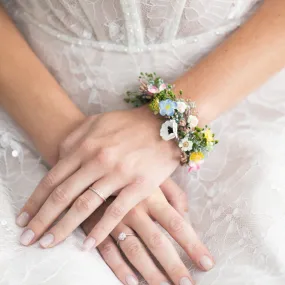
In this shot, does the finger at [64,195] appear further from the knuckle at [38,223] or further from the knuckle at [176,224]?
the knuckle at [176,224]

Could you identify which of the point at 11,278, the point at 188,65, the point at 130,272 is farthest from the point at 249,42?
the point at 11,278

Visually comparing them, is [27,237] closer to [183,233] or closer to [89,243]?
[89,243]

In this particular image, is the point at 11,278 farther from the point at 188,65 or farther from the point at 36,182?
the point at 188,65

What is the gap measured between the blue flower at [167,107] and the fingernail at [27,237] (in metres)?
0.32

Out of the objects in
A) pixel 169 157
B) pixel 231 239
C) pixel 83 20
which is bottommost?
pixel 231 239

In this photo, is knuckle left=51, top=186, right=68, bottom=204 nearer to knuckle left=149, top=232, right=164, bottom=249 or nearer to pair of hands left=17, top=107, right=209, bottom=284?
pair of hands left=17, top=107, right=209, bottom=284

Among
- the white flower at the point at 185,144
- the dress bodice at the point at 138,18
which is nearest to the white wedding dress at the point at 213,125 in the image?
the dress bodice at the point at 138,18

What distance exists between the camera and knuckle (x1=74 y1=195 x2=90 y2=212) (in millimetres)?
929

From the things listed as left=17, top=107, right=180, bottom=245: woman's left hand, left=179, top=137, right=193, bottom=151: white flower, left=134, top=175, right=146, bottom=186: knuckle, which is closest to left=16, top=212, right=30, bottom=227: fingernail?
left=17, top=107, right=180, bottom=245: woman's left hand

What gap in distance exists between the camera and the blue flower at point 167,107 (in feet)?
3.15

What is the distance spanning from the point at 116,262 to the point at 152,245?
72 millimetres

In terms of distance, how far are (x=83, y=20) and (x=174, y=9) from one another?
0.19 m

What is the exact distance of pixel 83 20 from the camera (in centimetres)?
107

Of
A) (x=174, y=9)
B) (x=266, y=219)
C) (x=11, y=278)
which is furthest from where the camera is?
(x=174, y=9)
